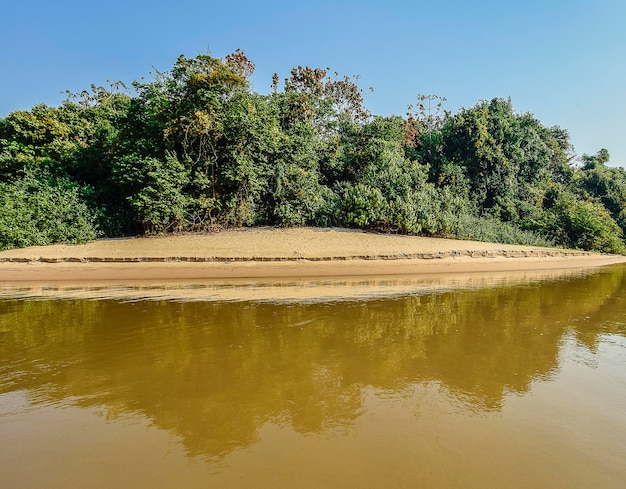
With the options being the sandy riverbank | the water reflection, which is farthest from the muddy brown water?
the sandy riverbank

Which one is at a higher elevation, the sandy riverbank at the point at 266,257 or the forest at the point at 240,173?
the forest at the point at 240,173

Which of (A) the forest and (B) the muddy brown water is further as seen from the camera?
(A) the forest

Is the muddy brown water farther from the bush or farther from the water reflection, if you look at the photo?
the bush

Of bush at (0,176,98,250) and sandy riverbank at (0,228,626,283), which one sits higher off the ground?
bush at (0,176,98,250)

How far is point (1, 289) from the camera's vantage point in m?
10.0

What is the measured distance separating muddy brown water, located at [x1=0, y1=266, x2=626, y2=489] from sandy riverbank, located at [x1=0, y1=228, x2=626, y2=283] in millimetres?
5744

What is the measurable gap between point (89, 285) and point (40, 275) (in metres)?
2.66

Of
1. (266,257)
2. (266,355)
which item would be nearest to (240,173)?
(266,257)

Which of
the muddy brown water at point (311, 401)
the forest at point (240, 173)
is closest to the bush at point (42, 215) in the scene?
the forest at point (240, 173)

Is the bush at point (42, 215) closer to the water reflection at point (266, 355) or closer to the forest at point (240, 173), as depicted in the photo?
the forest at point (240, 173)

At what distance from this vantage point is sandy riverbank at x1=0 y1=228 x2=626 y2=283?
1207 centimetres

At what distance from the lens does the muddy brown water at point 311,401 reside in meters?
2.47

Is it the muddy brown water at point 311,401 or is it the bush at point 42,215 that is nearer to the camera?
the muddy brown water at point 311,401

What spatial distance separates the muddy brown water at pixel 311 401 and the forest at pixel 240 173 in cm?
1058
